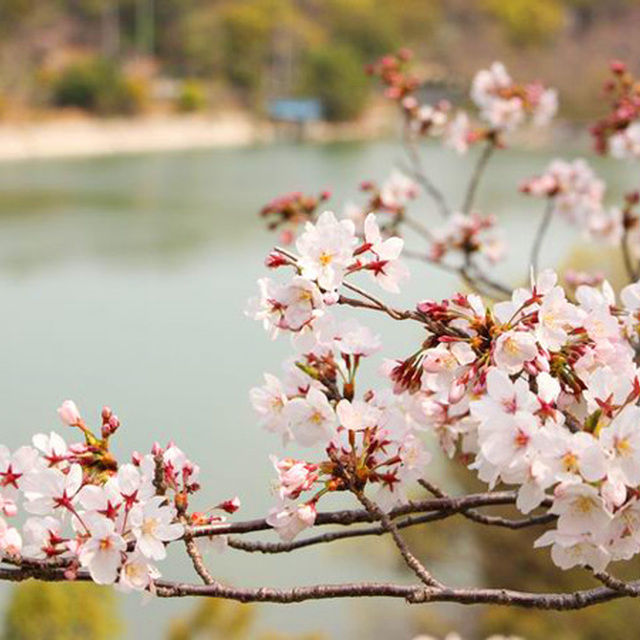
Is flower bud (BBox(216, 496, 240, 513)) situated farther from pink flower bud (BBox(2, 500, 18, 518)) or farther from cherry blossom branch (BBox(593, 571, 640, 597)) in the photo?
cherry blossom branch (BBox(593, 571, 640, 597))

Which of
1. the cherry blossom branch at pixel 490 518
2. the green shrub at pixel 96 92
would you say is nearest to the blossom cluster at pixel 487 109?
the cherry blossom branch at pixel 490 518

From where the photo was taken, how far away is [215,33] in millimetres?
29672

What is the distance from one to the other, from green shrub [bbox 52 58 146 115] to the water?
9634 mm

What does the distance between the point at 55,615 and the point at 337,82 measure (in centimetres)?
2558

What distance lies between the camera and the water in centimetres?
473

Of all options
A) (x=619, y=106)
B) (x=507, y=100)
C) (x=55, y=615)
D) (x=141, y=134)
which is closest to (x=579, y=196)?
(x=507, y=100)

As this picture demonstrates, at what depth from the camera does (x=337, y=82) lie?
91.9 feet

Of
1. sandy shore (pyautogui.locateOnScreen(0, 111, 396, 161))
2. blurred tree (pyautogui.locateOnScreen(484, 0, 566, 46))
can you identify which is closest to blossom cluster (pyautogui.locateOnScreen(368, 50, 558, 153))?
sandy shore (pyautogui.locateOnScreen(0, 111, 396, 161))

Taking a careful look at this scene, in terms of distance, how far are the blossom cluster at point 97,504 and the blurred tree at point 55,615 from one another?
2.58 m

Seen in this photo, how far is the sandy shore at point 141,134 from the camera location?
19.9 m

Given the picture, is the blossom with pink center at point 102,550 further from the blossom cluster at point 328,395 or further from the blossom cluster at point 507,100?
the blossom cluster at point 507,100

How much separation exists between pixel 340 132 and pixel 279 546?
2668 cm

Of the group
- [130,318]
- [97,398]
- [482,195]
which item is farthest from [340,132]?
[97,398]

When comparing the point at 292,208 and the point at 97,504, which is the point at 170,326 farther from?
the point at 97,504
